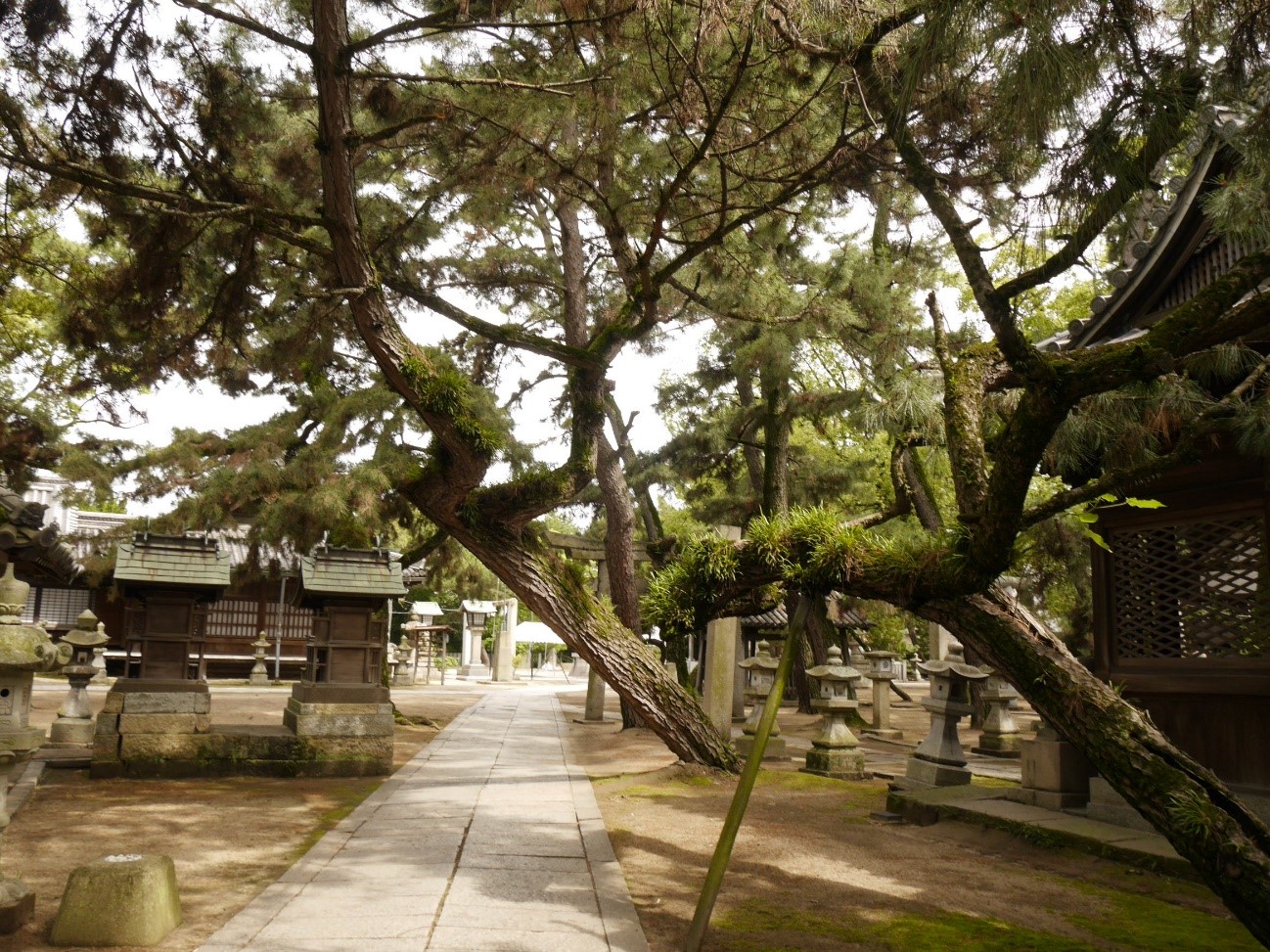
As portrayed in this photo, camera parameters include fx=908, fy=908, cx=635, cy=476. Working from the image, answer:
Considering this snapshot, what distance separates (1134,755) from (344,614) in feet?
25.4

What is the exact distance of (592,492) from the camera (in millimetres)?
17578

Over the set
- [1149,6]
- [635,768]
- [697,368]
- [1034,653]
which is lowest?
[635,768]

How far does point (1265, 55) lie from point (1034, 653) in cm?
282

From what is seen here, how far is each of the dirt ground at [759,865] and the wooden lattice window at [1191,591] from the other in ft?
5.69

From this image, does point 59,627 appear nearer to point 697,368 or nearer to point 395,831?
point 697,368

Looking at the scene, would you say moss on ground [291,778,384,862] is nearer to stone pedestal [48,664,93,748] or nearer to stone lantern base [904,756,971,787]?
stone pedestal [48,664,93,748]

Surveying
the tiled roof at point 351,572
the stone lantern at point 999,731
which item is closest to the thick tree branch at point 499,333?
the tiled roof at point 351,572

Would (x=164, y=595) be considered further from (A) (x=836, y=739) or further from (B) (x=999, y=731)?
(B) (x=999, y=731)

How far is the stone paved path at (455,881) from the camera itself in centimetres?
401

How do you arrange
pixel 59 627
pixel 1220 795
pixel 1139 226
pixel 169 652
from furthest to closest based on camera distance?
1. pixel 59 627
2. pixel 169 652
3. pixel 1139 226
4. pixel 1220 795

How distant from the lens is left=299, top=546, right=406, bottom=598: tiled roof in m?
9.31

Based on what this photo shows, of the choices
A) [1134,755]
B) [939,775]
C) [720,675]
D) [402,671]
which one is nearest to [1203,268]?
[1134,755]

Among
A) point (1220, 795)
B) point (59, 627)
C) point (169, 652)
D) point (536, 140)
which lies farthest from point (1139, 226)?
point (59, 627)

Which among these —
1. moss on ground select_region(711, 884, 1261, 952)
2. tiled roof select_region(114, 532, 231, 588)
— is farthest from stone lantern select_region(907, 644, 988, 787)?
tiled roof select_region(114, 532, 231, 588)
